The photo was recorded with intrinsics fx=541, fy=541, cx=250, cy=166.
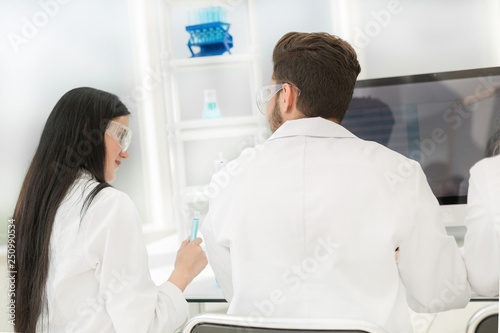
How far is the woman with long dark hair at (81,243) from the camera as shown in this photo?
136 centimetres

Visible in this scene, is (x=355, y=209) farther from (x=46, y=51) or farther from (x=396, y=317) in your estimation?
(x=46, y=51)

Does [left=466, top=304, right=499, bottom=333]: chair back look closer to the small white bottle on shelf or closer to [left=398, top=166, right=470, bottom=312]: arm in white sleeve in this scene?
[left=398, top=166, right=470, bottom=312]: arm in white sleeve

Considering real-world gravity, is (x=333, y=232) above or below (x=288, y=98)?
below

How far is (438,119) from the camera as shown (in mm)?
2232

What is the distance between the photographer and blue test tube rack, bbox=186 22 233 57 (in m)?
2.44

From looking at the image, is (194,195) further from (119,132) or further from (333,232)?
(333,232)

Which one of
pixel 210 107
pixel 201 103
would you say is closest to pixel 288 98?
pixel 210 107

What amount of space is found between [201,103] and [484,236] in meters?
1.89

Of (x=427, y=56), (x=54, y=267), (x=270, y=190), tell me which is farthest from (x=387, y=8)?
(x=54, y=267)

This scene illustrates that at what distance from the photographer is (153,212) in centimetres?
328

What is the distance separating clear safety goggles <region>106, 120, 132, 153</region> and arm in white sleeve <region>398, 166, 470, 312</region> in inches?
33.1
